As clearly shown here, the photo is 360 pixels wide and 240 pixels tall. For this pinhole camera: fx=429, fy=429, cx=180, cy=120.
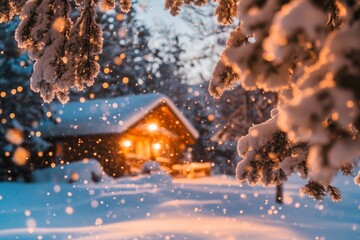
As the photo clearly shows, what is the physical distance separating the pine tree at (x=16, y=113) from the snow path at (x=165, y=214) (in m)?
2.61

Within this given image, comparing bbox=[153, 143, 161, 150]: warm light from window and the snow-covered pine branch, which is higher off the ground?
bbox=[153, 143, 161, 150]: warm light from window

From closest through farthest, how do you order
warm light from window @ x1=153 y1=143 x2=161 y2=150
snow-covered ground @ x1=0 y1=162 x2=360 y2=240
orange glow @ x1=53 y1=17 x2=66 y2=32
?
orange glow @ x1=53 y1=17 x2=66 y2=32
snow-covered ground @ x1=0 y1=162 x2=360 y2=240
warm light from window @ x1=153 y1=143 x2=161 y2=150

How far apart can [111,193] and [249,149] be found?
9888mm

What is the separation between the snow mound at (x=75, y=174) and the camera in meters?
19.0

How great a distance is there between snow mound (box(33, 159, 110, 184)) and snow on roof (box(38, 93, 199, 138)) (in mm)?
4151

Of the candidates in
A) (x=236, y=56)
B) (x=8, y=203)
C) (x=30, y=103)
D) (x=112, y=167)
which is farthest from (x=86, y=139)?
(x=236, y=56)

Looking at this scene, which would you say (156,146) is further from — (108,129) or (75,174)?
(75,174)

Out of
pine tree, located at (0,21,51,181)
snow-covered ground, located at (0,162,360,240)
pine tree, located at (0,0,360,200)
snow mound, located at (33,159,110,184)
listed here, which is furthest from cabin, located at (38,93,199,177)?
pine tree, located at (0,0,360,200)

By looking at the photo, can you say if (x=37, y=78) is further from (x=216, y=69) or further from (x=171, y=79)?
(x=171, y=79)

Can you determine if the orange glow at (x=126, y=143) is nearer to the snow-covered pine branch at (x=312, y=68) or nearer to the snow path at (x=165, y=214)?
the snow path at (x=165, y=214)

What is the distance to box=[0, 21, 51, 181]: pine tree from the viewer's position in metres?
19.5

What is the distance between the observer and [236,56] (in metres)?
2.40

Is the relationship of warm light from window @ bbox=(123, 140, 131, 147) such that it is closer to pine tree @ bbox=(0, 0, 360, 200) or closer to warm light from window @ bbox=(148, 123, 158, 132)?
warm light from window @ bbox=(148, 123, 158, 132)

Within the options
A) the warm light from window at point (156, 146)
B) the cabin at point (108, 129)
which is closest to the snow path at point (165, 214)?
the cabin at point (108, 129)
